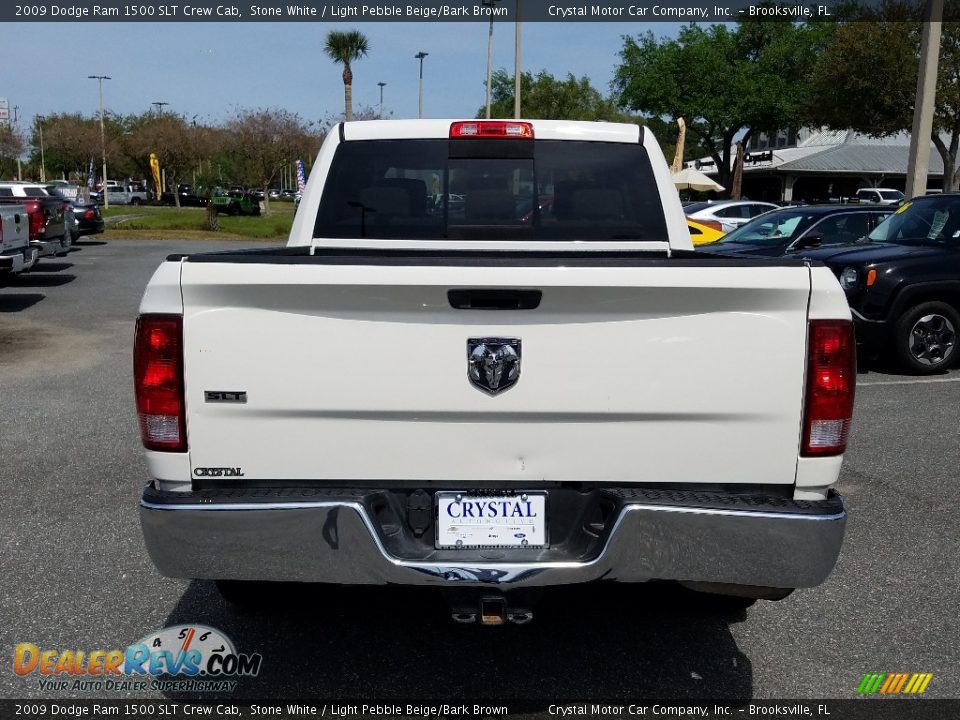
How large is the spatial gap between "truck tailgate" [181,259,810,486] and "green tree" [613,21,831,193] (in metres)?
43.1

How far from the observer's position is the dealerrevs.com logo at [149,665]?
345cm

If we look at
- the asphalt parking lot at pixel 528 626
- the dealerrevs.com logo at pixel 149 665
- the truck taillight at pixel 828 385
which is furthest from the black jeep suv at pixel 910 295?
the dealerrevs.com logo at pixel 149 665

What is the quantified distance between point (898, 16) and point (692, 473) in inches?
1159

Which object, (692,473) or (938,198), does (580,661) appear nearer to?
(692,473)

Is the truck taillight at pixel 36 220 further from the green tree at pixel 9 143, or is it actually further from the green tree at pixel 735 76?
the green tree at pixel 9 143

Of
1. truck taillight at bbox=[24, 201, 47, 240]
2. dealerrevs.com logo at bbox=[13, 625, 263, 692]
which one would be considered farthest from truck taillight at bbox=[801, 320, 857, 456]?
truck taillight at bbox=[24, 201, 47, 240]

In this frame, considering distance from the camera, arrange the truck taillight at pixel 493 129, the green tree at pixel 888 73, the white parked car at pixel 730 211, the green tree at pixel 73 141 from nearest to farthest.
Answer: the truck taillight at pixel 493 129, the white parked car at pixel 730 211, the green tree at pixel 888 73, the green tree at pixel 73 141

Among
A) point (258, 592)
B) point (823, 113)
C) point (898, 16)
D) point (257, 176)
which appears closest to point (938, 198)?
point (258, 592)

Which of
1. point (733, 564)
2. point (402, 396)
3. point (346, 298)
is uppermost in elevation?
point (346, 298)

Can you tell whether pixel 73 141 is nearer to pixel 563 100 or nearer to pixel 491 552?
pixel 563 100

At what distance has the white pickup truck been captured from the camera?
112 inches

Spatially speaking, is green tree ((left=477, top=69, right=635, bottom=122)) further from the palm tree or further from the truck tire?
the truck tire

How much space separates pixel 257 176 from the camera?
53000 millimetres

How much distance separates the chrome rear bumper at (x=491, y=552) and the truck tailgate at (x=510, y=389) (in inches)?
5.4
